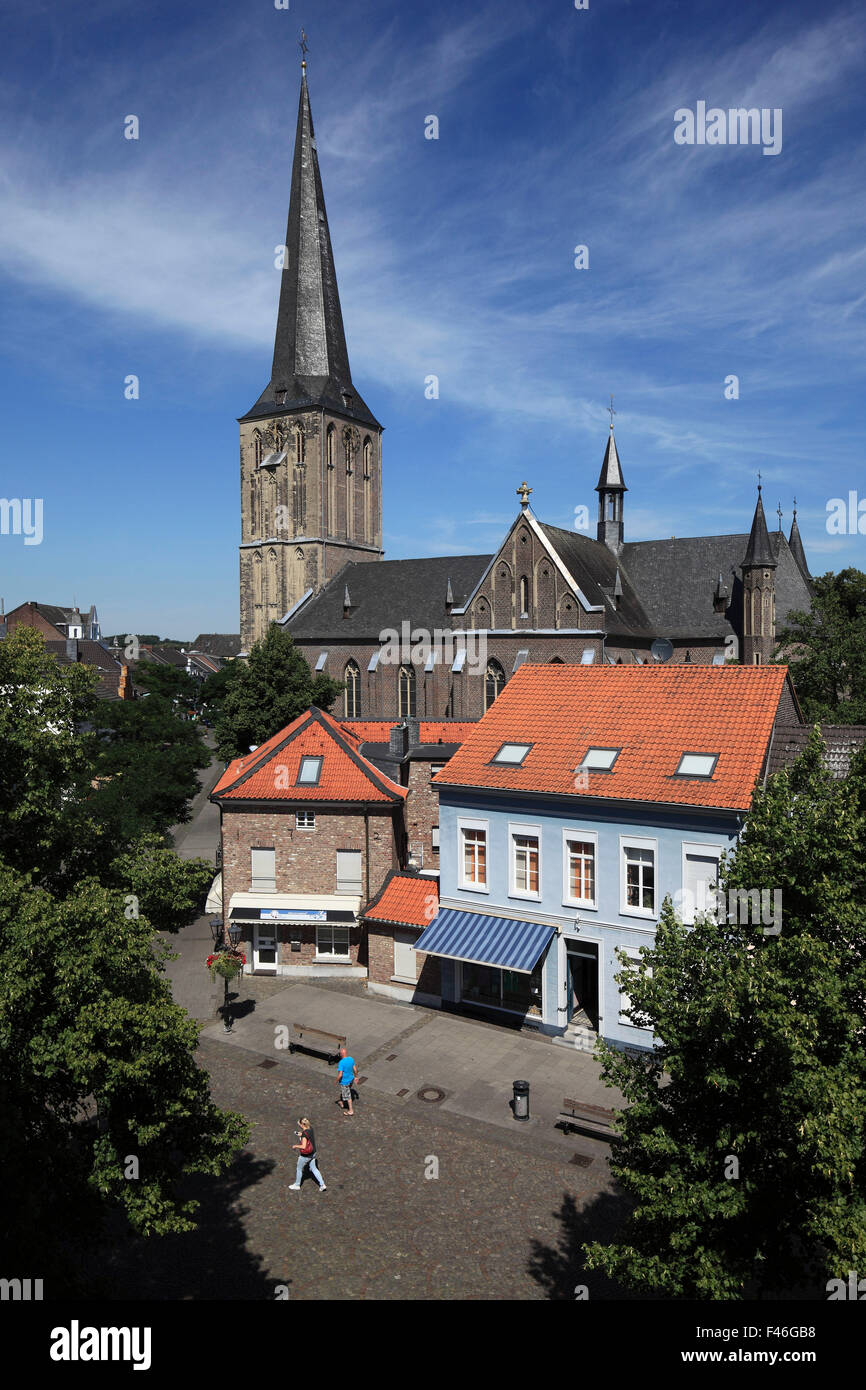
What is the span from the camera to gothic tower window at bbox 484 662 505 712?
5538cm

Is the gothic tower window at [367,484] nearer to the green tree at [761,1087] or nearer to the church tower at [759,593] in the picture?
the church tower at [759,593]

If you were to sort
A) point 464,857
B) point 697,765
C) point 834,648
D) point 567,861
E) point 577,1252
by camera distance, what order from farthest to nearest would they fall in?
point 834,648 → point 464,857 → point 567,861 → point 697,765 → point 577,1252

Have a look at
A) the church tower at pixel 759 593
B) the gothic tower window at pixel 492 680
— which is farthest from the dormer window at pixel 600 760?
the church tower at pixel 759 593

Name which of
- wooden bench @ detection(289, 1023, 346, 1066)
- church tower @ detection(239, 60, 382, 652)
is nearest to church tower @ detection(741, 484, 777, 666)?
church tower @ detection(239, 60, 382, 652)

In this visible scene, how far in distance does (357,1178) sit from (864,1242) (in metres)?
11.2

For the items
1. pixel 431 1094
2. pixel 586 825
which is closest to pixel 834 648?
pixel 586 825

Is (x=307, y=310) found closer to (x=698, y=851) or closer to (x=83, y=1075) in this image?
(x=698, y=851)

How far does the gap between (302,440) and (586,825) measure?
A: 57.0 m

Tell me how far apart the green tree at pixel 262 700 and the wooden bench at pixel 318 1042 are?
25359mm

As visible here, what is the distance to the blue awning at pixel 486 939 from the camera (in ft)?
76.9

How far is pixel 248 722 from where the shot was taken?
4803cm

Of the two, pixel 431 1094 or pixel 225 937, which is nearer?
pixel 431 1094

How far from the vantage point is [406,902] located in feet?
89.6
